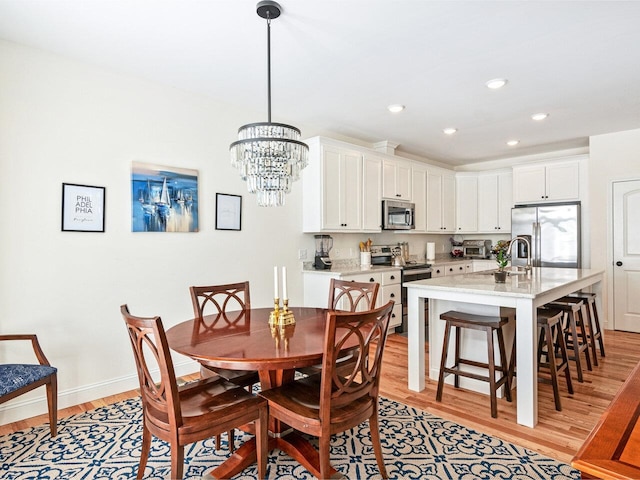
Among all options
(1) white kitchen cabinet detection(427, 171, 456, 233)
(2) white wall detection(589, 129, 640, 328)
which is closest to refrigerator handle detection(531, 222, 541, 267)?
(2) white wall detection(589, 129, 640, 328)

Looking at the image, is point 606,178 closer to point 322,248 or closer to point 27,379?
point 322,248

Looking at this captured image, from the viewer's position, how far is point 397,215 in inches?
206

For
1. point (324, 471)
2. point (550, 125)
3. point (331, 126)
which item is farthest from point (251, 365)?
point (550, 125)

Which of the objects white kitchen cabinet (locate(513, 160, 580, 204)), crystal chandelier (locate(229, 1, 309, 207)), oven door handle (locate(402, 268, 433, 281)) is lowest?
oven door handle (locate(402, 268, 433, 281))

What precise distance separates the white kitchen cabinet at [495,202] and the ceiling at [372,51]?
1.91 meters

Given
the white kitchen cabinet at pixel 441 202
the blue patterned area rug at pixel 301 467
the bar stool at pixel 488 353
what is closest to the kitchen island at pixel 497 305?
the bar stool at pixel 488 353

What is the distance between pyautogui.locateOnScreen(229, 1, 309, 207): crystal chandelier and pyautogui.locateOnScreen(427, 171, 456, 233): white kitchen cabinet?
4.06m

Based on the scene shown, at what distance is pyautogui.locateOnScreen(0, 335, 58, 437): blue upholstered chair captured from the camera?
2129 mm

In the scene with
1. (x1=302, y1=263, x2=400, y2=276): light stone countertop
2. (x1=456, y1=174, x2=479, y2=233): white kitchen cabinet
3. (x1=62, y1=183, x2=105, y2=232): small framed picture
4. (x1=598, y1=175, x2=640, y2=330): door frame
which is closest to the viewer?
(x1=62, y1=183, x2=105, y2=232): small framed picture

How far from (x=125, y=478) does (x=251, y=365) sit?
1.04 metres

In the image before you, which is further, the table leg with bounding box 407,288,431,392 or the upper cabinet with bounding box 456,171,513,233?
the upper cabinet with bounding box 456,171,513,233

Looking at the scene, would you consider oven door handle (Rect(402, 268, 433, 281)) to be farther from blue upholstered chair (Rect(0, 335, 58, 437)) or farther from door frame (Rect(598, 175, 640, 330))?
blue upholstered chair (Rect(0, 335, 58, 437))

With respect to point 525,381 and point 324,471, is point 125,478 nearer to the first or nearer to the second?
point 324,471

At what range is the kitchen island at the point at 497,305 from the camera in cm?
251
